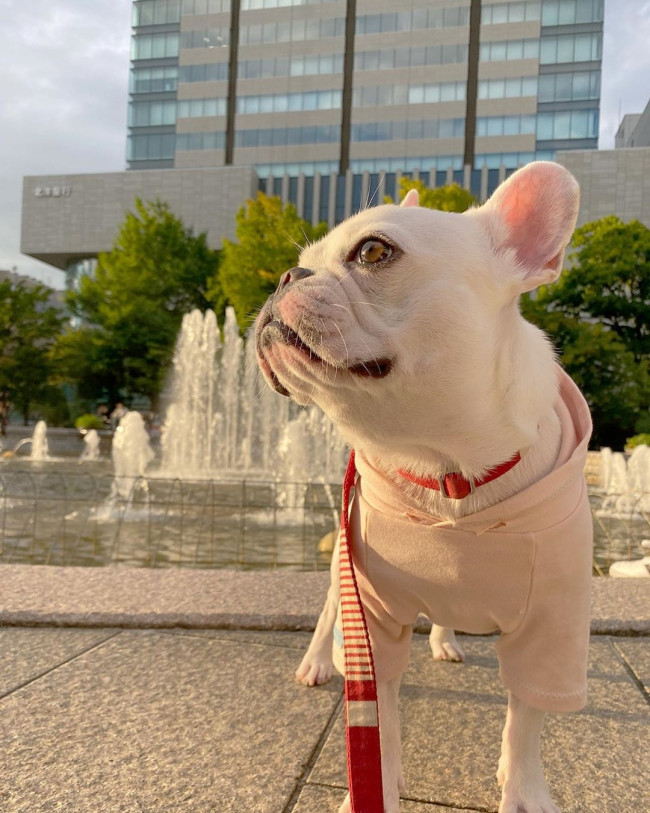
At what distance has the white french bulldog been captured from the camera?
5.75 feet

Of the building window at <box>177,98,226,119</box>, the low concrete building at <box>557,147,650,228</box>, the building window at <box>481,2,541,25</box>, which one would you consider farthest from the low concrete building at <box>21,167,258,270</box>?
the low concrete building at <box>557,147,650,228</box>

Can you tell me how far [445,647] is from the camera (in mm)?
3277

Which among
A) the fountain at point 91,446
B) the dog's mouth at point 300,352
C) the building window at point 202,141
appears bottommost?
the fountain at point 91,446

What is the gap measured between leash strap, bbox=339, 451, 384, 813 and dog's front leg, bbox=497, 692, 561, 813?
452 millimetres

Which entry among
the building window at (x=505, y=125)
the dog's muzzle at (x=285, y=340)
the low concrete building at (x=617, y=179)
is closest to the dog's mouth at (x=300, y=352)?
the dog's muzzle at (x=285, y=340)

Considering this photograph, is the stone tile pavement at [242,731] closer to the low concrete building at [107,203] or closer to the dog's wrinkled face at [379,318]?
the dog's wrinkled face at [379,318]

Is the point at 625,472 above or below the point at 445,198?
below

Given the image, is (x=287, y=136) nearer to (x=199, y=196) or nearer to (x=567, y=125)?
(x=199, y=196)

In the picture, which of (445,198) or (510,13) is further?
(510,13)

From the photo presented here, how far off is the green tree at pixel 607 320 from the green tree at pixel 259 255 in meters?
11.7

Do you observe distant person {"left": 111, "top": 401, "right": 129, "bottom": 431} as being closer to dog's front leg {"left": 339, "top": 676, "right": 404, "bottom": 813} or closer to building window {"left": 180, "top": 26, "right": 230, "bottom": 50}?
dog's front leg {"left": 339, "top": 676, "right": 404, "bottom": 813}

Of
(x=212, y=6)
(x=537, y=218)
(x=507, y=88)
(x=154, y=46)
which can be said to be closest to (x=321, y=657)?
(x=537, y=218)

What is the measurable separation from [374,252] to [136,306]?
36025 mm

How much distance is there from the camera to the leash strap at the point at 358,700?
75.3 inches
